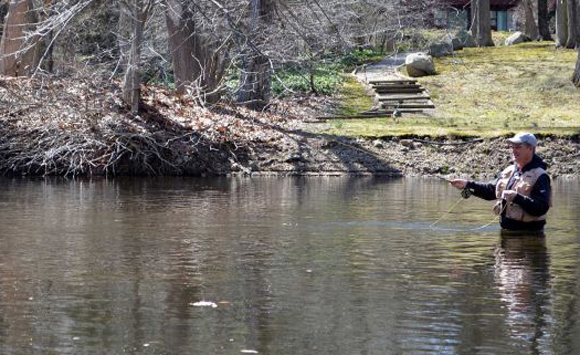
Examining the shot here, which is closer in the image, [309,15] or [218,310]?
[218,310]

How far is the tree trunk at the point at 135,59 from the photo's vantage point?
2698 centimetres

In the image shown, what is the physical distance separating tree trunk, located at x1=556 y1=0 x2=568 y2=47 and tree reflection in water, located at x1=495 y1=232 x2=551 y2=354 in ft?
117

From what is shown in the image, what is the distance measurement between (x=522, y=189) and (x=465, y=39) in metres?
37.6

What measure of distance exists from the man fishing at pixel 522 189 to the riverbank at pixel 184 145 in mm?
11912

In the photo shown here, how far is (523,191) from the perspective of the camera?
15.4 metres

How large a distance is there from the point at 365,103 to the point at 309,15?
5.63 meters

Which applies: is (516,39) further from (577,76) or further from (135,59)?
(135,59)

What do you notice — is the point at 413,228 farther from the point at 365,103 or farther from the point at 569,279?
the point at 365,103

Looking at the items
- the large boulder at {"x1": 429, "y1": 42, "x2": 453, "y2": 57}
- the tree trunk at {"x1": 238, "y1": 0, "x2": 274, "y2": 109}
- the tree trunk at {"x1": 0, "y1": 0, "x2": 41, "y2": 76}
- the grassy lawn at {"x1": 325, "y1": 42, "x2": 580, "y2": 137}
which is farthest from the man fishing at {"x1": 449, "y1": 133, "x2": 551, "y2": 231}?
the large boulder at {"x1": 429, "y1": 42, "x2": 453, "y2": 57}

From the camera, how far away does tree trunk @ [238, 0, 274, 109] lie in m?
28.7

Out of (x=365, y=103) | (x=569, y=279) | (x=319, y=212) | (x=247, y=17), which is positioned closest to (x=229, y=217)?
(x=319, y=212)

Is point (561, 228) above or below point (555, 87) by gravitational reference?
below

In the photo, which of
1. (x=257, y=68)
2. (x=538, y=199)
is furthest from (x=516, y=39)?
(x=538, y=199)

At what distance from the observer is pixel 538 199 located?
1542cm
